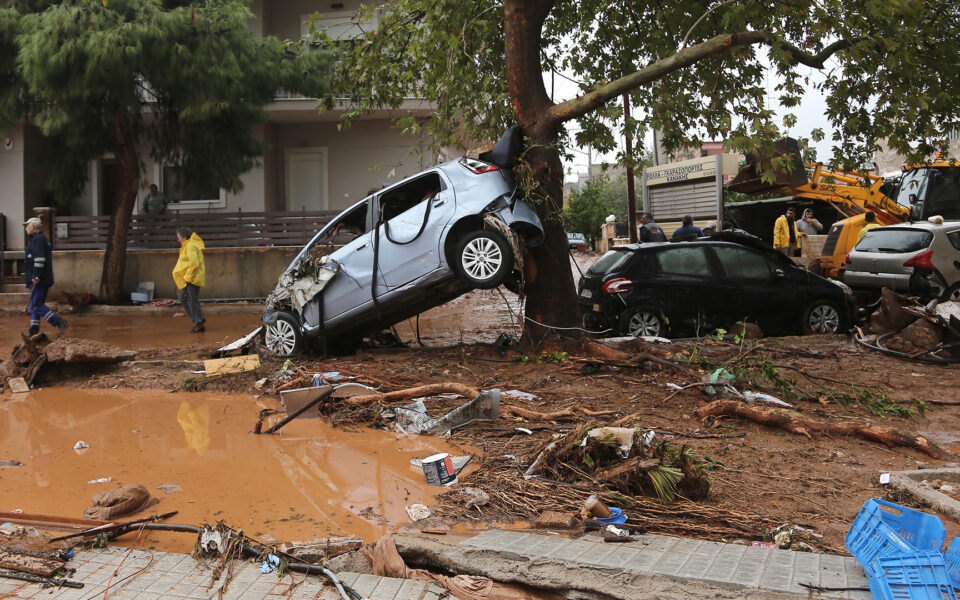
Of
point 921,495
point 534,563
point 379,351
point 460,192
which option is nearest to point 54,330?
point 379,351

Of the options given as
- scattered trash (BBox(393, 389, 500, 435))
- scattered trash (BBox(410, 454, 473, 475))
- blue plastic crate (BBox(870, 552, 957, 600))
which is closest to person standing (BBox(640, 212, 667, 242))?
scattered trash (BBox(393, 389, 500, 435))

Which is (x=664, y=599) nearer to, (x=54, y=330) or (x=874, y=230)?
(x=874, y=230)

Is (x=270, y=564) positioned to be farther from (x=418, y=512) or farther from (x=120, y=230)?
(x=120, y=230)

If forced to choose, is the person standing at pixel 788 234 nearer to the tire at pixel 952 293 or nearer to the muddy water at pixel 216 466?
the tire at pixel 952 293

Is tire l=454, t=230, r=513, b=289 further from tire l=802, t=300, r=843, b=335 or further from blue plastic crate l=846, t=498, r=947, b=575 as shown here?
tire l=802, t=300, r=843, b=335

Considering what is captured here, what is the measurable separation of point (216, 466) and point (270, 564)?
213cm

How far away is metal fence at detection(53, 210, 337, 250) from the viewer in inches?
680

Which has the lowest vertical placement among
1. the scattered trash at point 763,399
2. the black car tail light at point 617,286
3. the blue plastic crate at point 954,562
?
the scattered trash at point 763,399

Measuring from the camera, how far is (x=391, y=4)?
461 inches

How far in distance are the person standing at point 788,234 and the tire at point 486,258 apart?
1063 centimetres

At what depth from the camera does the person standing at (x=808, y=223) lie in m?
17.5

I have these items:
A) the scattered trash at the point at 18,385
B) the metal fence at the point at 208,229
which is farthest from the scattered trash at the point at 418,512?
the metal fence at the point at 208,229

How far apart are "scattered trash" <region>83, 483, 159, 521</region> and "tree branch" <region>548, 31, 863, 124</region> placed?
20.9 ft

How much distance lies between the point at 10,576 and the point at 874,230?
14.2 m
